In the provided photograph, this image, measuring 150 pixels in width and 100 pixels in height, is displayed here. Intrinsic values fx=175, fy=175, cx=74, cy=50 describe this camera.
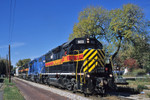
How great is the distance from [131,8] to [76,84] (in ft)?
61.6

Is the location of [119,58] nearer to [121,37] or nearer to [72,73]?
[121,37]

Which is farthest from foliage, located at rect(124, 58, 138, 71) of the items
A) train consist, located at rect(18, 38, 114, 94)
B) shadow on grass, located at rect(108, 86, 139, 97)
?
train consist, located at rect(18, 38, 114, 94)

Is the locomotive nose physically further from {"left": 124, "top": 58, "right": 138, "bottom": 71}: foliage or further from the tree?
{"left": 124, "top": 58, "right": 138, "bottom": 71}: foliage

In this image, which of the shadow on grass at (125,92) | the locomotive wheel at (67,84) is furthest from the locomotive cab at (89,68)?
the locomotive wheel at (67,84)

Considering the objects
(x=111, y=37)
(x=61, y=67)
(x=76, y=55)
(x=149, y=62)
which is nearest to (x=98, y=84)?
(x=76, y=55)

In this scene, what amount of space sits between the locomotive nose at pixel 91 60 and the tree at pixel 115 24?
564 inches

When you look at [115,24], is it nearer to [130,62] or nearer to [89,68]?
[89,68]

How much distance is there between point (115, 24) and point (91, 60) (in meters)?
15.7

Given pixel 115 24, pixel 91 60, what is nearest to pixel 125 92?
pixel 91 60

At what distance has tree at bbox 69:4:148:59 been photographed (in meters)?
25.8

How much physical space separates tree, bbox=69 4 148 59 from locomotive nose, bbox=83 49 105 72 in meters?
14.3

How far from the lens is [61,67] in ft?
50.3

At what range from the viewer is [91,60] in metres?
11.6

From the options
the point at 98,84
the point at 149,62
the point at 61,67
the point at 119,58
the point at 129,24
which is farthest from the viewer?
the point at 119,58
